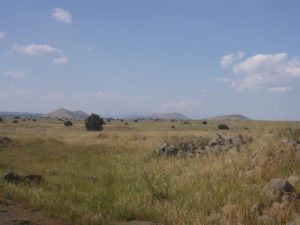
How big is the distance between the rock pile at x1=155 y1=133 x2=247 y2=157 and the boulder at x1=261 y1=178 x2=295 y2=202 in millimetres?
7507

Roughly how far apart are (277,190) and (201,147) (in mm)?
10914

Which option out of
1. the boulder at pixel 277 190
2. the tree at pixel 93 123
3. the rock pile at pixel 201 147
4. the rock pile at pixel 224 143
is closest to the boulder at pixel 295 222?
the boulder at pixel 277 190

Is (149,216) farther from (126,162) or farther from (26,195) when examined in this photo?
(126,162)

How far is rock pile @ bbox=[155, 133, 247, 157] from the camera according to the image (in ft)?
61.5

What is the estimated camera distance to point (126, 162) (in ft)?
63.1

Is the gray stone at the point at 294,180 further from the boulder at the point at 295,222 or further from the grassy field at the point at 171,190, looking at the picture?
the boulder at the point at 295,222

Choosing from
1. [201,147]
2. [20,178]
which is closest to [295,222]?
[20,178]

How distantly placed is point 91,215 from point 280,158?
6.23 metres

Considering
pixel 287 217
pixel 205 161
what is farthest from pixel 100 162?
pixel 287 217

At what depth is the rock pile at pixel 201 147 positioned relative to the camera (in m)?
18.8

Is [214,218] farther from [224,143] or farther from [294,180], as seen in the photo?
[224,143]

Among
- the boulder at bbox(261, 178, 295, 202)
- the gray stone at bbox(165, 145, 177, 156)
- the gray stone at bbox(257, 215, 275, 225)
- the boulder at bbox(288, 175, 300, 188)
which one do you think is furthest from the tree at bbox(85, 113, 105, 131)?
the gray stone at bbox(257, 215, 275, 225)

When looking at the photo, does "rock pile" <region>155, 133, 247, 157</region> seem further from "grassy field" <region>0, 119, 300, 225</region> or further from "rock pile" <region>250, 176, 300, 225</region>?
"rock pile" <region>250, 176, 300, 225</region>

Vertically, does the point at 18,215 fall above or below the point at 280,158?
below
